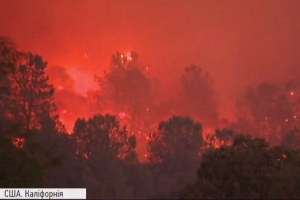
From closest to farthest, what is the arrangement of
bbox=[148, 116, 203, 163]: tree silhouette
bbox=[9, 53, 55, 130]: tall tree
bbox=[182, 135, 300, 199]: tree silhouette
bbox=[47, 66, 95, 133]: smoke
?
bbox=[182, 135, 300, 199]: tree silhouette < bbox=[9, 53, 55, 130]: tall tree < bbox=[148, 116, 203, 163]: tree silhouette < bbox=[47, 66, 95, 133]: smoke

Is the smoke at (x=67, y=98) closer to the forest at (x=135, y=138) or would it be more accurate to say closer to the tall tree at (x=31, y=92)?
the forest at (x=135, y=138)

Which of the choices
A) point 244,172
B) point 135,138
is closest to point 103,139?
point 135,138

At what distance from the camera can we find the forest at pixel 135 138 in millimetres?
13812

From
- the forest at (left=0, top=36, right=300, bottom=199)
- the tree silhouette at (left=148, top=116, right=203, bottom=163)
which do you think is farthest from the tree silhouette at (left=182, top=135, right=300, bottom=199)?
the tree silhouette at (left=148, top=116, right=203, bottom=163)

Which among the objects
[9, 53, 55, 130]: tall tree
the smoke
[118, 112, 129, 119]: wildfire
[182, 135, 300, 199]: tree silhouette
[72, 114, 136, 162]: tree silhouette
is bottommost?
[182, 135, 300, 199]: tree silhouette

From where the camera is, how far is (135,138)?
85.4 feet

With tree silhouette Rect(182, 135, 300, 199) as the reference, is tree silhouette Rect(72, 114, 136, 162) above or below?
above

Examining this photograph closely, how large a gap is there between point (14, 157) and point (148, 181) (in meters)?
9.14

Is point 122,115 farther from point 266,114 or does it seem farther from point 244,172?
point 244,172

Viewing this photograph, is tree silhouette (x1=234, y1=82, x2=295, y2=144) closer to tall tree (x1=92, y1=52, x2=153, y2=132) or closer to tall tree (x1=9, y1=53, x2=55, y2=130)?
tall tree (x1=92, y1=52, x2=153, y2=132)

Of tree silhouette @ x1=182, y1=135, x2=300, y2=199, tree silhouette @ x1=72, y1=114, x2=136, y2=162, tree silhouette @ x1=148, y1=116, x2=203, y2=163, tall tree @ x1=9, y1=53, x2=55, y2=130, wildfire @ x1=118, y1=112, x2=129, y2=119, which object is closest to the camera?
tree silhouette @ x1=182, y1=135, x2=300, y2=199

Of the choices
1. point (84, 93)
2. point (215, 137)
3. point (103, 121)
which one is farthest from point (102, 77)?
point (103, 121)

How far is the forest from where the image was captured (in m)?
13.8

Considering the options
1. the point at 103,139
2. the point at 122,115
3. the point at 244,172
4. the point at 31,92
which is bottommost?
the point at 244,172
